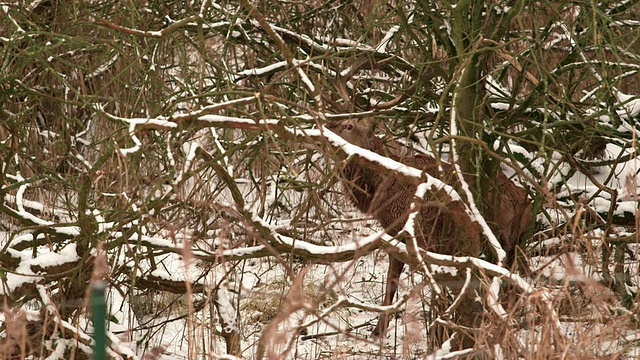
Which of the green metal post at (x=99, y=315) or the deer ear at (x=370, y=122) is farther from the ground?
the deer ear at (x=370, y=122)

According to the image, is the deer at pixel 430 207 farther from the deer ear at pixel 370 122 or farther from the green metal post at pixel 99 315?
the green metal post at pixel 99 315

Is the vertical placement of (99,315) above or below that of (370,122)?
below

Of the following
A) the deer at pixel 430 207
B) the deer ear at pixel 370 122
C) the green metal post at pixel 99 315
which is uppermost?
the deer ear at pixel 370 122

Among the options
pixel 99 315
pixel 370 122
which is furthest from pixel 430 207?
pixel 99 315

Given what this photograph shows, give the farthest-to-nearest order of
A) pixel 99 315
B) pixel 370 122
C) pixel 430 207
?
pixel 370 122 < pixel 430 207 < pixel 99 315

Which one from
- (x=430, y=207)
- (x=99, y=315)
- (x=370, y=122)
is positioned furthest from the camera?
(x=370, y=122)

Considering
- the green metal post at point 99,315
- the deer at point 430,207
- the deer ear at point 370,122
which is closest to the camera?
the green metal post at point 99,315

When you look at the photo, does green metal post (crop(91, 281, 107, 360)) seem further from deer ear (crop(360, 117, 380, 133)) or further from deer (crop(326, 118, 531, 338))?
deer ear (crop(360, 117, 380, 133))

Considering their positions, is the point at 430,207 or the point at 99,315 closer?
the point at 99,315

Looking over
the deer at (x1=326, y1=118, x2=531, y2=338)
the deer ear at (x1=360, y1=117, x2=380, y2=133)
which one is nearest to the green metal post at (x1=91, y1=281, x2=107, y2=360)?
the deer at (x1=326, y1=118, x2=531, y2=338)

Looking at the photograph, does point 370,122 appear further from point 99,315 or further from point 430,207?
point 99,315

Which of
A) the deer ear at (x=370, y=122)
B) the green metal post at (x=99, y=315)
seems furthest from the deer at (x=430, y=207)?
the green metal post at (x=99, y=315)

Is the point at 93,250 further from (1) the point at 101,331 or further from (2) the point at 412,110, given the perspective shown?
(1) the point at 101,331

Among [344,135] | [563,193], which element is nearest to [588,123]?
[563,193]
